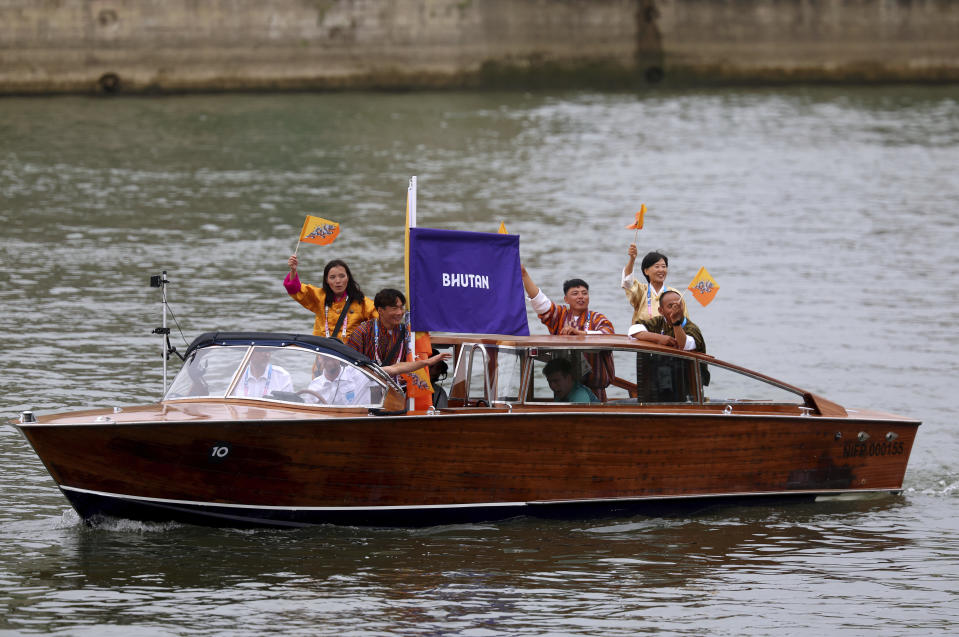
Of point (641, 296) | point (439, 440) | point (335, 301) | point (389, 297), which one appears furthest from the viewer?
point (641, 296)

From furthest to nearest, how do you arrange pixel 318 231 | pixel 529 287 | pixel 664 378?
pixel 529 287 → pixel 318 231 → pixel 664 378

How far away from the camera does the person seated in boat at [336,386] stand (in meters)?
12.1

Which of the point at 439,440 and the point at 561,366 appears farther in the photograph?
the point at 561,366

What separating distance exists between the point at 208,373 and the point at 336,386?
Result: 3.59 ft

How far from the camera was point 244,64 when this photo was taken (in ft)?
157

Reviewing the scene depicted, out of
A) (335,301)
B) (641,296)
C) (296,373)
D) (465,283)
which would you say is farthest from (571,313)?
(296,373)

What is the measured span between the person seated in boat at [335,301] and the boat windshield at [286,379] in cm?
103

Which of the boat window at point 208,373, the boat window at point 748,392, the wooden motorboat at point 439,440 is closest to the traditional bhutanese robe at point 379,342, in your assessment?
the wooden motorboat at point 439,440

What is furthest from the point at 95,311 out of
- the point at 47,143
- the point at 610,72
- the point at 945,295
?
the point at 610,72

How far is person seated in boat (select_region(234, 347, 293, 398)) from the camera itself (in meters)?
12.1

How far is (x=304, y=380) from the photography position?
1214 centimetres

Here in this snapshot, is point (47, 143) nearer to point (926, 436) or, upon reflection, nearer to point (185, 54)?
point (185, 54)

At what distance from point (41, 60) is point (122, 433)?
125ft

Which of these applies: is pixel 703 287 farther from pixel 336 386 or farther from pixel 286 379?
pixel 286 379
